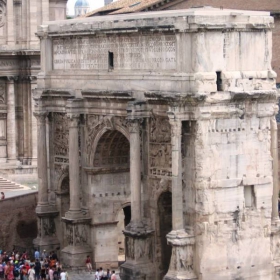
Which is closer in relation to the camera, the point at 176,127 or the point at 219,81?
the point at 176,127

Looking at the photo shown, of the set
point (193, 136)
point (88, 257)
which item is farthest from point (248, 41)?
point (88, 257)

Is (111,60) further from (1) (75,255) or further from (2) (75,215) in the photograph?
(1) (75,255)

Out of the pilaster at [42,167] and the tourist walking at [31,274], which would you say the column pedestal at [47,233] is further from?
the tourist walking at [31,274]

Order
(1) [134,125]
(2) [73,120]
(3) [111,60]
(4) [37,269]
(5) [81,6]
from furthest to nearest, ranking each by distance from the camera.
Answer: (5) [81,6]
(2) [73,120]
(4) [37,269]
(3) [111,60]
(1) [134,125]

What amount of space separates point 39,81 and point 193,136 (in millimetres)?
9278

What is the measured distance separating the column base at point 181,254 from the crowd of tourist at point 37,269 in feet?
9.62

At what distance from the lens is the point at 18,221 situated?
5559 centimetres

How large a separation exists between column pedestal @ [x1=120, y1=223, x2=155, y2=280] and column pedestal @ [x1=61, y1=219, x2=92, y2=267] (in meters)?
3.28

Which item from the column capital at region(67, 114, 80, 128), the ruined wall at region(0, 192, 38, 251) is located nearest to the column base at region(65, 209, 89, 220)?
the column capital at region(67, 114, 80, 128)

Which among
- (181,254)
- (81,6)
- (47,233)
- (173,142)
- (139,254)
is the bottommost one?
(139,254)

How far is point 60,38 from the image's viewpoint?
51938 mm

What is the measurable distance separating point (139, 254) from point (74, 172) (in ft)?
15.3

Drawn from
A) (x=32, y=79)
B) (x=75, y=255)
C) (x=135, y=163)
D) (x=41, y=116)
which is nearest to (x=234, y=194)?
(x=135, y=163)

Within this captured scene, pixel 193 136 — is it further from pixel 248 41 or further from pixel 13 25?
pixel 13 25
